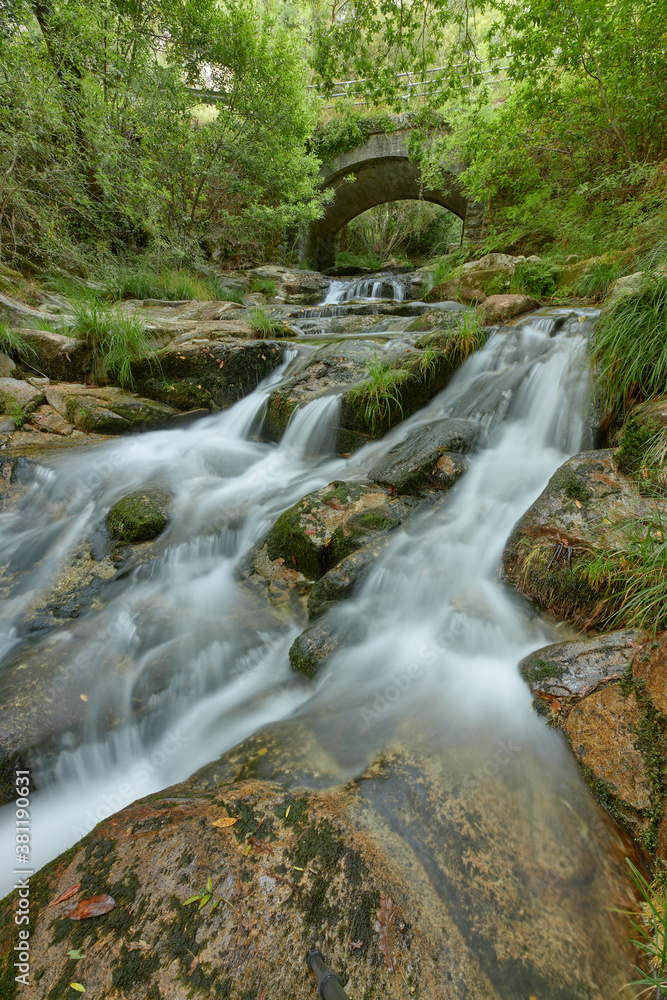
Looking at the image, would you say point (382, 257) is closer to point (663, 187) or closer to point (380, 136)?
point (380, 136)

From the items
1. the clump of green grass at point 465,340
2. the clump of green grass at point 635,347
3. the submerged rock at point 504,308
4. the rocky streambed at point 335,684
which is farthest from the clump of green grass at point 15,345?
the clump of green grass at point 635,347

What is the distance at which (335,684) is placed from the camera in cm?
221

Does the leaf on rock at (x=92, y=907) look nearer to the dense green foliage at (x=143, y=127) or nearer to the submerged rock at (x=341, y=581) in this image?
the submerged rock at (x=341, y=581)

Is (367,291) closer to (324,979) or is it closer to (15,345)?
(15,345)

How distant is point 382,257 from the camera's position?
22.7m

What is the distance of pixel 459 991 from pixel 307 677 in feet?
4.53

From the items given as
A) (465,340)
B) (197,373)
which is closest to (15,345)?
(197,373)

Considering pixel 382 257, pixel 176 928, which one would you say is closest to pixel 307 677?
pixel 176 928

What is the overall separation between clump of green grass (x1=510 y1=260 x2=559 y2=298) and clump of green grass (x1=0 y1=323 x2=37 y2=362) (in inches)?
276

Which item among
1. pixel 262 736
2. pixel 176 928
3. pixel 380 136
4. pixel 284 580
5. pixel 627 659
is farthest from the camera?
pixel 380 136

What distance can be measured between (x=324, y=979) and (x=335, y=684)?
4.04 ft

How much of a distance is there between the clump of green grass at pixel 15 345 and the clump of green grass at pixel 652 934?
684 cm

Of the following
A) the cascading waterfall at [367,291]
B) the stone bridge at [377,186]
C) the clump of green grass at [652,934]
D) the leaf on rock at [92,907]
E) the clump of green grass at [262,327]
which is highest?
the stone bridge at [377,186]

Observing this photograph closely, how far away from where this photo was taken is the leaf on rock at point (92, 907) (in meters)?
1.08
